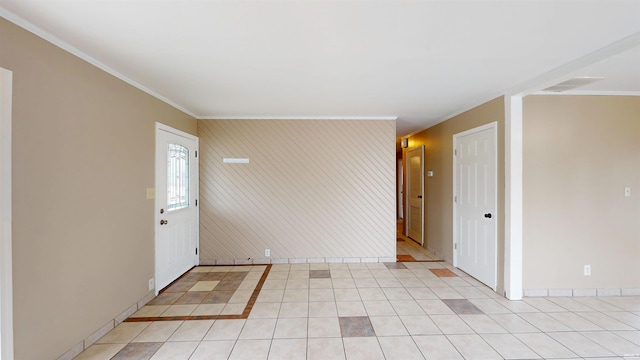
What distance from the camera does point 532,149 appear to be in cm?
328

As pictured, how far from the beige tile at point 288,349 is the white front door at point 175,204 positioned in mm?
1997

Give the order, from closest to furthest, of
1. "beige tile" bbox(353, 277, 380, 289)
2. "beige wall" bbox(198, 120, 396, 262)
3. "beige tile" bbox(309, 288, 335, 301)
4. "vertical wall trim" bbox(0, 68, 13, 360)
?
"vertical wall trim" bbox(0, 68, 13, 360) < "beige tile" bbox(309, 288, 335, 301) < "beige tile" bbox(353, 277, 380, 289) < "beige wall" bbox(198, 120, 396, 262)

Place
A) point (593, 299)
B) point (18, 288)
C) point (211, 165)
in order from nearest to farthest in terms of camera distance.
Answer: point (18, 288) → point (593, 299) → point (211, 165)

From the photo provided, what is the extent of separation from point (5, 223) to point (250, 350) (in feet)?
6.31

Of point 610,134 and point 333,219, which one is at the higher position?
point 610,134

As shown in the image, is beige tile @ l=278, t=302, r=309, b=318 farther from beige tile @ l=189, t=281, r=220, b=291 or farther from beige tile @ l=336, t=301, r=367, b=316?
beige tile @ l=189, t=281, r=220, b=291

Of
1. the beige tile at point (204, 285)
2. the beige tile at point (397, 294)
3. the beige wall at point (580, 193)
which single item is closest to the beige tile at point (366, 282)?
the beige tile at point (397, 294)

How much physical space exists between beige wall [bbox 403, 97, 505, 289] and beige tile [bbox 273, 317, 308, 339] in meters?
2.56

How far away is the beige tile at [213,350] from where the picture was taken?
2236 mm

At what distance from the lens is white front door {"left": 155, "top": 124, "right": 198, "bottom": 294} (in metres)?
3.50

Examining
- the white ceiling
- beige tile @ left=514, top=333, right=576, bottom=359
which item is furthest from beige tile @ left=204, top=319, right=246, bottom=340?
beige tile @ left=514, top=333, right=576, bottom=359

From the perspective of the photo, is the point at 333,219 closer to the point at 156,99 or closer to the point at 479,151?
the point at 479,151

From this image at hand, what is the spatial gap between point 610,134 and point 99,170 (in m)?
5.69

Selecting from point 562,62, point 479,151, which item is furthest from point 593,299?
point 562,62
